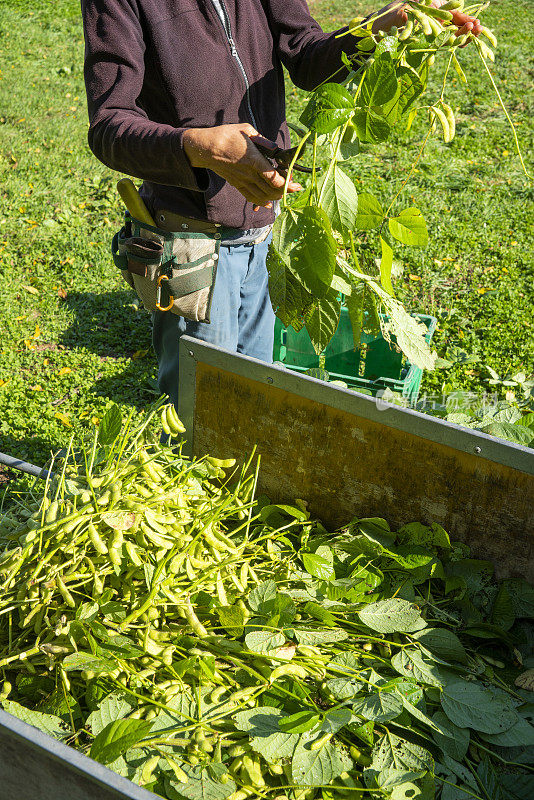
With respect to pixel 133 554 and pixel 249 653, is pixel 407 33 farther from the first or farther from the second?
pixel 249 653

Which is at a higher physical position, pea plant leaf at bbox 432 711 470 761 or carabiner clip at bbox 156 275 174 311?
carabiner clip at bbox 156 275 174 311

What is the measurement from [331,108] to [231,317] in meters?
0.90

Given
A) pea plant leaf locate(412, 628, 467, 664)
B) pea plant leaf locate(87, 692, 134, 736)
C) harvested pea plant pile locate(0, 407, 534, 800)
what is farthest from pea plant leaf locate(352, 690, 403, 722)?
pea plant leaf locate(87, 692, 134, 736)

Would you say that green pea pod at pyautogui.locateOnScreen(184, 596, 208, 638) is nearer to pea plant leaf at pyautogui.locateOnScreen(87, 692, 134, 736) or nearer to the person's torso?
pea plant leaf at pyautogui.locateOnScreen(87, 692, 134, 736)

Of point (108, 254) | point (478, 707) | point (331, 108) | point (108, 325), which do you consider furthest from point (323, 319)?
point (108, 254)

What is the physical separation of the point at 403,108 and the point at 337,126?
22 cm

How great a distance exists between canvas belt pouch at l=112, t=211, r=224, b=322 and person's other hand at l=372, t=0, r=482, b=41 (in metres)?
0.71

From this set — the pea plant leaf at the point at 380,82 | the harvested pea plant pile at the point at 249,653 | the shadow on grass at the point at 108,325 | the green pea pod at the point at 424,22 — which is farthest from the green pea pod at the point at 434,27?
the shadow on grass at the point at 108,325

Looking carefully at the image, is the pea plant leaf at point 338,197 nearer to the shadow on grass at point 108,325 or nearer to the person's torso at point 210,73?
the person's torso at point 210,73

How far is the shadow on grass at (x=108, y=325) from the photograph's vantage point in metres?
3.88

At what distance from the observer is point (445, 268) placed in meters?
4.39

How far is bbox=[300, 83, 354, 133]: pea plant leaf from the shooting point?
1.58 meters

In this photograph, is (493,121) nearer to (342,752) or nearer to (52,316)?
(52,316)

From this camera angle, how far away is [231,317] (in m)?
2.38
